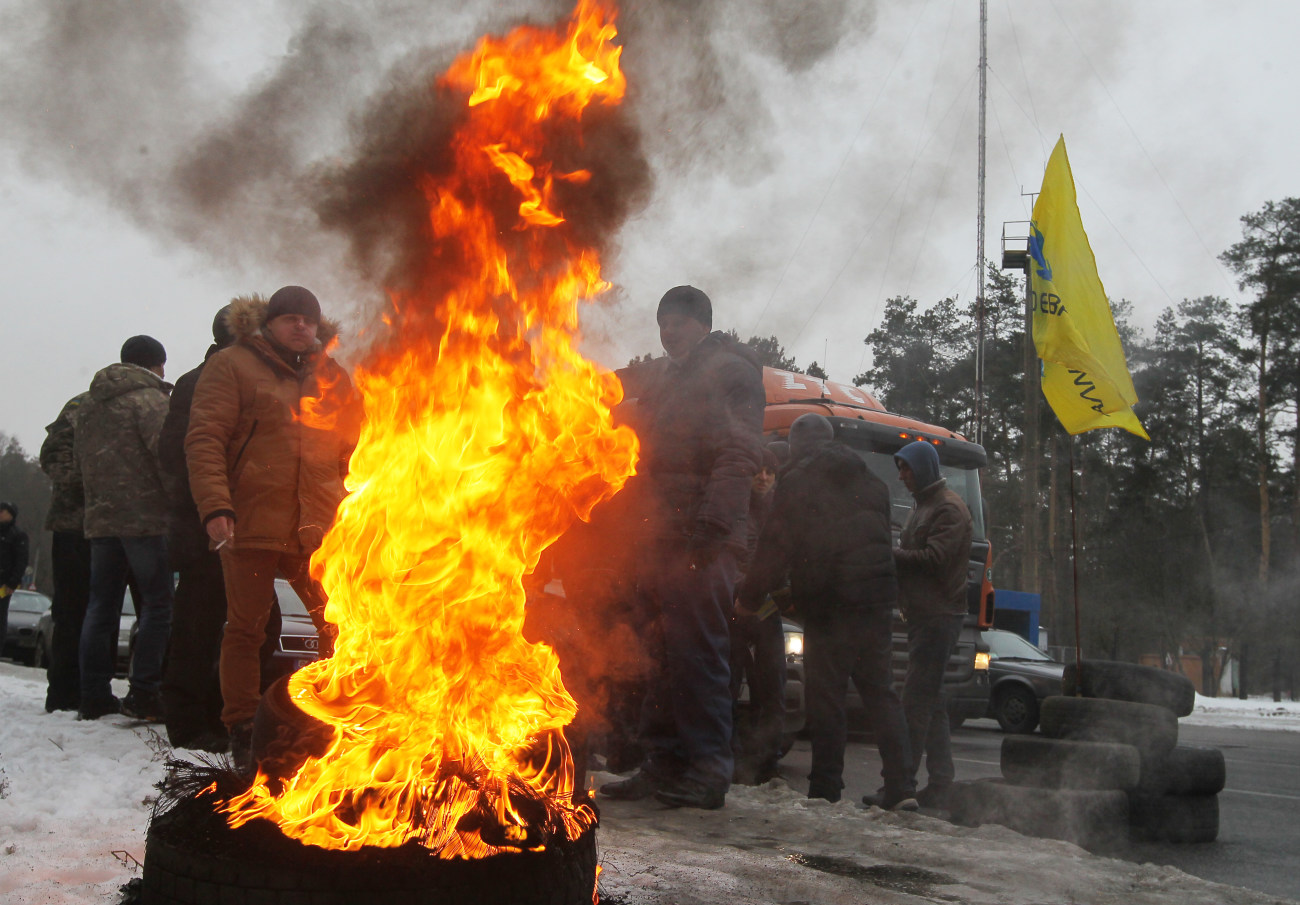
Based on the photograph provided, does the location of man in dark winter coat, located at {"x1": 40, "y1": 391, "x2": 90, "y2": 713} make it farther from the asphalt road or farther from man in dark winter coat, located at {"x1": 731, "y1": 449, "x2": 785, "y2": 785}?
the asphalt road

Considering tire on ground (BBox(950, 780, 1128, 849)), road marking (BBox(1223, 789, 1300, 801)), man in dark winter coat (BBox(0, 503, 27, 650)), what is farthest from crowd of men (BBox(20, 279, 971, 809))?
man in dark winter coat (BBox(0, 503, 27, 650))

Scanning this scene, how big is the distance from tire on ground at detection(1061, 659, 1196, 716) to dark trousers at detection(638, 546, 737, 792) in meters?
2.17

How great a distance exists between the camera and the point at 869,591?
5188 millimetres

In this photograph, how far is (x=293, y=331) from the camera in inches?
180

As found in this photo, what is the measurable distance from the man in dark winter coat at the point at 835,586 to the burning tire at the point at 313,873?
2.91 meters

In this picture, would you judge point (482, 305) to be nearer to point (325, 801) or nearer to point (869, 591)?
point (325, 801)

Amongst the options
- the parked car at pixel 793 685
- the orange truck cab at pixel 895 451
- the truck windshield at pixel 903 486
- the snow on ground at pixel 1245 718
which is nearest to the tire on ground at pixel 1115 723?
the parked car at pixel 793 685

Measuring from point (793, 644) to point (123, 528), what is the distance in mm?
4763

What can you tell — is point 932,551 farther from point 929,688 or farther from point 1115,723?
point 1115,723

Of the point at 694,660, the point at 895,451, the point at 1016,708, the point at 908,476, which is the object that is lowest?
the point at 1016,708

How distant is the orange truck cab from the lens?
33.1ft

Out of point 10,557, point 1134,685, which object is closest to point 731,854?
point 1134,685

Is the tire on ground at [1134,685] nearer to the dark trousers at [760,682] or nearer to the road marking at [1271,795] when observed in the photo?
the dark trousers at [760,682]

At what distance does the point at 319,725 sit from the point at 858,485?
137 inches
